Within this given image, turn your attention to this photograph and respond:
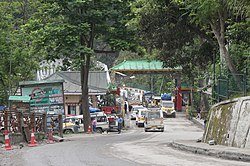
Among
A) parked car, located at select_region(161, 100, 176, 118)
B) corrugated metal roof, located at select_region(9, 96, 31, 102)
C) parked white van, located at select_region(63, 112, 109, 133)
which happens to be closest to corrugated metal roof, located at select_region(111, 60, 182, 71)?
parked car, located at select_region(161, 100, 176, 118)

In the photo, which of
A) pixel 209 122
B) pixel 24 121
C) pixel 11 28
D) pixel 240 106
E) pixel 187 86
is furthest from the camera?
pixel 187 86

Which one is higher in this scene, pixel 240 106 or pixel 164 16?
pixel 164 16

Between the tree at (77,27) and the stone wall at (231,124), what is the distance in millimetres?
13593

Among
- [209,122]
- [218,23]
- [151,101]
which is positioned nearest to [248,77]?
[209,122]

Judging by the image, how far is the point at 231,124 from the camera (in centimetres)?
1967

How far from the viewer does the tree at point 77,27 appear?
34.2 m

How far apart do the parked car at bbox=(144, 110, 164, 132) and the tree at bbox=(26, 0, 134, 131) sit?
13813mm

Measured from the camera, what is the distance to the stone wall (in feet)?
59.2

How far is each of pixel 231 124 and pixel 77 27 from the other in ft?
56.8

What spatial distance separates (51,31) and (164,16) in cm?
878

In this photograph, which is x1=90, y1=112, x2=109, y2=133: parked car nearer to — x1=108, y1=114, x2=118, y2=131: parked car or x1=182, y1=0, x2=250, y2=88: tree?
x1=108, y1=114, x2=118, y2=131: parked car

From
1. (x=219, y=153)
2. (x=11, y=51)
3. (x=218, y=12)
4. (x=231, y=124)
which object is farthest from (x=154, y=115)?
(x=219, y=153)

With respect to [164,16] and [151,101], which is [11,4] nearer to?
[164,16]

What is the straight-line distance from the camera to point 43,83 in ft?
123
